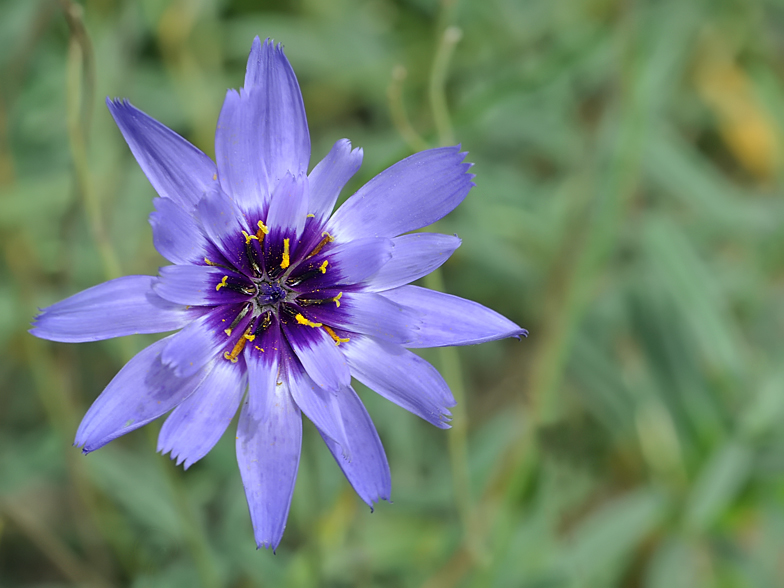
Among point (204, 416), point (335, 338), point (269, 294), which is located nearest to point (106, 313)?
point (204, 416)

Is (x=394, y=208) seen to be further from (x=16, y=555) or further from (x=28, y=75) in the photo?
(x=16, y=555)

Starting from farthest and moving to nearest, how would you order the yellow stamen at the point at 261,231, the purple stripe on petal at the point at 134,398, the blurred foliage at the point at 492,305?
the blurred foliage at the point at 492,305
the yellow stamen at the point at 261,231
the purple stripe on petal at the point at 134,398

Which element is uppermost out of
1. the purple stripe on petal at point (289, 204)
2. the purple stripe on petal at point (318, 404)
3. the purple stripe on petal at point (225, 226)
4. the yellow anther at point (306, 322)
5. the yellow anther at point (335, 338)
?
the purple stripe on petal at point (289, 204)

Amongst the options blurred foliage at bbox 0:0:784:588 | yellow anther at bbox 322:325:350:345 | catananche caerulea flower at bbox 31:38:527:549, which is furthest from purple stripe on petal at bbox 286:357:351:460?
blurred foliage at bbox 0:0:784:588

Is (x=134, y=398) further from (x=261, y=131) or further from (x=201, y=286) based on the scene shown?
(x=261, y=131)

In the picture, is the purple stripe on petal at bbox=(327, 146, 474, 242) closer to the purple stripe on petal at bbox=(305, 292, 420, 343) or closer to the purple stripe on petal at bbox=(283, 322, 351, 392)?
the purple stripe on petal at bbox=(305, 292, 420, 343)

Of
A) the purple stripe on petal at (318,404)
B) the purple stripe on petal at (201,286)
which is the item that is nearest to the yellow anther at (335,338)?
the purple stripe on petal at (318,404)

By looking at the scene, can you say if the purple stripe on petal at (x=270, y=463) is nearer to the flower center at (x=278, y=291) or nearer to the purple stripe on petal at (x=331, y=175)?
the flower center at (x=278, y=291)

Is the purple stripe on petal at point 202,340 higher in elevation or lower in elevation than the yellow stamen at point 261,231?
lower
